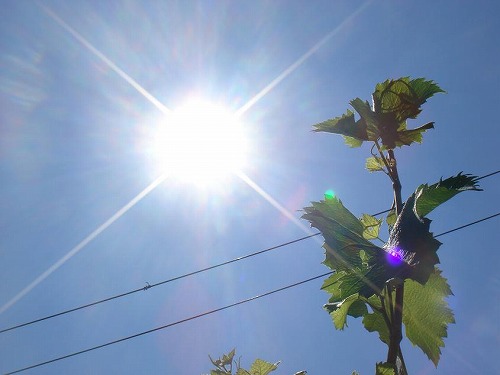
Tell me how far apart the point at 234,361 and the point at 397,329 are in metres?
1.44

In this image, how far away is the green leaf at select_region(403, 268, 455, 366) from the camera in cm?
193

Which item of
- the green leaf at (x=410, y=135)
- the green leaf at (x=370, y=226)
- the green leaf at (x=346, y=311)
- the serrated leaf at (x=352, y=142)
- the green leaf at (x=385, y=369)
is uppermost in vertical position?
the serrated leaf at (x=352, y=142)

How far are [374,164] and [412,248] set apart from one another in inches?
24.3

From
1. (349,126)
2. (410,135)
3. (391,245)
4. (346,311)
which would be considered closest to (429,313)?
(346,311)

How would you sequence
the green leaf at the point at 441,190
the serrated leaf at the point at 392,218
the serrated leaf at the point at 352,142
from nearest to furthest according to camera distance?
the green leaf at the point at 441,190 → the serrated leaf at the point at 392,218 → the serrated leaf at the point at 352,142

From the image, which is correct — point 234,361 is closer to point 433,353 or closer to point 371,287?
point 433,353

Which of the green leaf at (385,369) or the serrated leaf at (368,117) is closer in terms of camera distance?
the green leaf at (385,369)

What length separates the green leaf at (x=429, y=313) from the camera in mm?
1933

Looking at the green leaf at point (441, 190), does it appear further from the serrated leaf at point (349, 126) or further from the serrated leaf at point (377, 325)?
the serrated leaf at point (377, 325)

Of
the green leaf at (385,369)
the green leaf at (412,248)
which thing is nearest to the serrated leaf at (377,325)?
the green leaf at (385,369)

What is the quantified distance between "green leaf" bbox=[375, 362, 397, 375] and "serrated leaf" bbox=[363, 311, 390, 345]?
375 mm

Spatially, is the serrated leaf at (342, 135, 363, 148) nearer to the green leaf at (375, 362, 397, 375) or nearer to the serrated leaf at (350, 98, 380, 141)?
the serrated leaf at (350, 98, 380, 141)

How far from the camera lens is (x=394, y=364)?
1.53 m

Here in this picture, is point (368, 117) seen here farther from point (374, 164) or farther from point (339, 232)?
point (339, 232)
